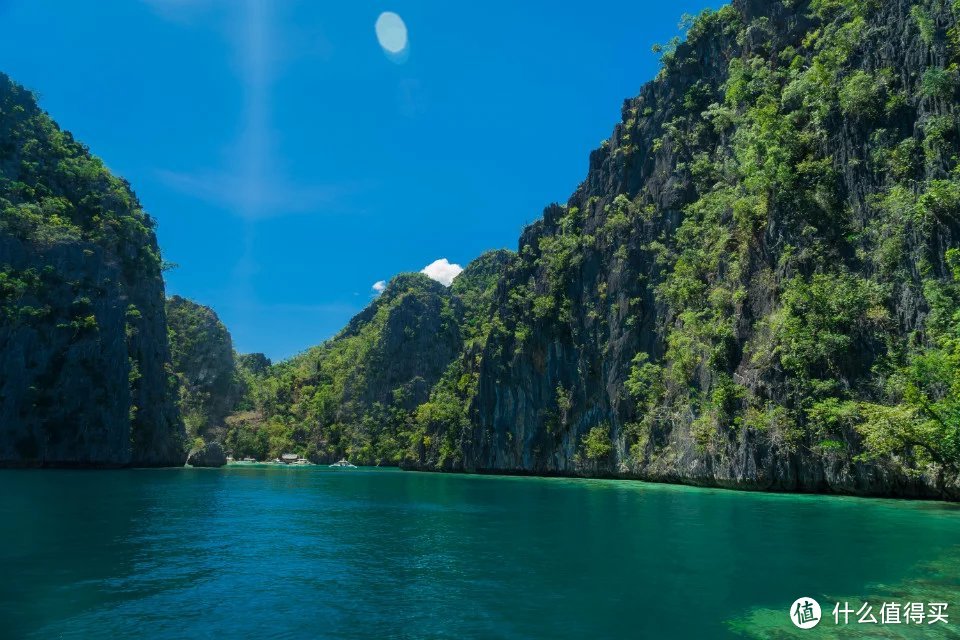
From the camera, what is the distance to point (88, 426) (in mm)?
64812

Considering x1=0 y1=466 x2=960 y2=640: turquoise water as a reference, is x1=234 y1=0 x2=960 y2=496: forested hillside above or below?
above

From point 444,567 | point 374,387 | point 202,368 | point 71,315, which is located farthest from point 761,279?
point 202,368

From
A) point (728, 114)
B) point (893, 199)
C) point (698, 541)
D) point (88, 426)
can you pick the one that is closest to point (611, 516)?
point (698, 541)

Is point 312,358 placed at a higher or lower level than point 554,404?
higher

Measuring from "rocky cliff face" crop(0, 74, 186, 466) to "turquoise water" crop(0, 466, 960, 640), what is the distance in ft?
140

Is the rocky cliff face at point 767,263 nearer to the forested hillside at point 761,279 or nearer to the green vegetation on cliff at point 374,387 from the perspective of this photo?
the forested hillside at point 761,279

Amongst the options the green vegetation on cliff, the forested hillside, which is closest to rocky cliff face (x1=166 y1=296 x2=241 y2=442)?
the green vegetation on cliff

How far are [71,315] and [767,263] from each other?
72.9 meters

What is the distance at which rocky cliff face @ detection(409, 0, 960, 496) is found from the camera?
99.8 ft

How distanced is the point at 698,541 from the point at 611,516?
742 centimetres

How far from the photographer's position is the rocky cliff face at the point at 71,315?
6169cm

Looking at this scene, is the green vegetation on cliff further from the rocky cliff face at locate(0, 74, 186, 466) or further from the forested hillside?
the rocky cliff face at locate(0, 74, 186, 466)

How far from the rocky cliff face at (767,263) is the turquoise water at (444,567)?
25.9 feet

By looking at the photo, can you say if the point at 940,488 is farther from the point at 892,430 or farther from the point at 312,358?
the point at 312,358
